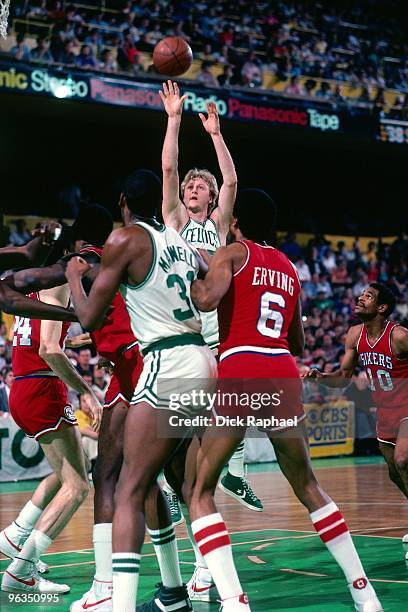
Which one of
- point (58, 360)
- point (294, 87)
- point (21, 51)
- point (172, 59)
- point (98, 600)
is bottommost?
point (98, 600)

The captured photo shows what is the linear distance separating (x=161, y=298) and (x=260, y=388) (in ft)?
2.80

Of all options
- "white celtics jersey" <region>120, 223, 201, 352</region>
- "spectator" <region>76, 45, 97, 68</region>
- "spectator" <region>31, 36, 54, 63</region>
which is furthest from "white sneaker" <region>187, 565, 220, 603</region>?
"spectator" <region>76, 45, 97, 68</region>

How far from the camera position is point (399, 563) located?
773 centimetres

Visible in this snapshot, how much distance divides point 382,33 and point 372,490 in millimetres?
19116

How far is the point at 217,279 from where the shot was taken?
5383 millimetres

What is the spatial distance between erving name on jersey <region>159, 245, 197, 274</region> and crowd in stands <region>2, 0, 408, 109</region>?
14140 mm

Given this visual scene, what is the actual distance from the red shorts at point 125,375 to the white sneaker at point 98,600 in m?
1.14

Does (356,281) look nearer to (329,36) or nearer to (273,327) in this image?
(329,36)

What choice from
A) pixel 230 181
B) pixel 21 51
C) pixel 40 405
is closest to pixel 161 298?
pixel 40 405

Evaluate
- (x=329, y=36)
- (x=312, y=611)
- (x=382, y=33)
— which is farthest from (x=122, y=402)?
(x=382, y=33)

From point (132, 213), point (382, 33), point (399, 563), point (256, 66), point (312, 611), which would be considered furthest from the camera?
point (382, 33)

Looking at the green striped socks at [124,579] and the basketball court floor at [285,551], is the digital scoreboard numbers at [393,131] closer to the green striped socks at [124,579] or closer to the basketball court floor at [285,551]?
the basketball court floor at [285,551]

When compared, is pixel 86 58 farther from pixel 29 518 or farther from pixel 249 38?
pixel 29 518

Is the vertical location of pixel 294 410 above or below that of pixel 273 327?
below
